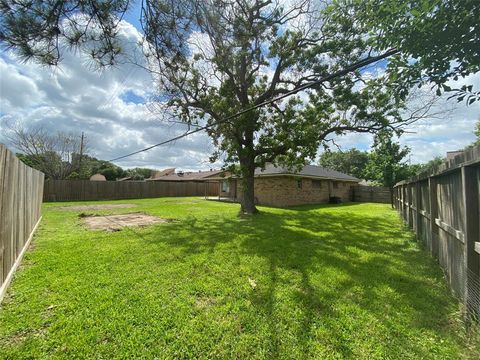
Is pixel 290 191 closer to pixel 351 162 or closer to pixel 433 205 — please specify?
pixel 433 205

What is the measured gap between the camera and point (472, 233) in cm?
266

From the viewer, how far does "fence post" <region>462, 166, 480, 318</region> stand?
261 centimetres

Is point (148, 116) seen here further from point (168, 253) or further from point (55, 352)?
point (55, 352)

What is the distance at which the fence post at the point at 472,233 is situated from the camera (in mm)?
2611

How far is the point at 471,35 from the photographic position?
9.04ft

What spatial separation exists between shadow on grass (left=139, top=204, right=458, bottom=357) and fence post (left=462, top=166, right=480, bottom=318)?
0.48 meters

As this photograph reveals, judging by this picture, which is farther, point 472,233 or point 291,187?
point 291,187

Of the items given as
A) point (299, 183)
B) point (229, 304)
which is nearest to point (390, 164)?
point (299, 183)

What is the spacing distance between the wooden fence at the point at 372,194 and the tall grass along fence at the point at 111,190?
1595cm

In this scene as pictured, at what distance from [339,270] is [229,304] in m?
2.42

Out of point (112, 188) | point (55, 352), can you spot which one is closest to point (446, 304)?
point (55, 352)

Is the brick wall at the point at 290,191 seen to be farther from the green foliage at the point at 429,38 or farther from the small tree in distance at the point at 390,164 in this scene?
the green foliage at the point at 429,38

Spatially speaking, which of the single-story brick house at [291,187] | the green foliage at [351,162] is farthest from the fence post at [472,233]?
the green foliage at [351,162]

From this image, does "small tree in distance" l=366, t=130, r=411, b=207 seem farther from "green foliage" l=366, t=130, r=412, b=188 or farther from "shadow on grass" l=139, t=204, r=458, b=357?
"shadow on grass" l=139, t=204, r=458, b=357
